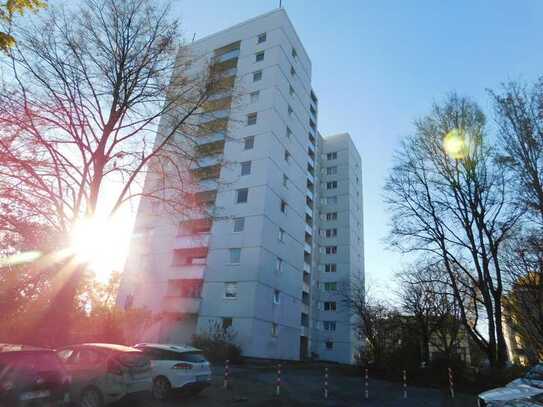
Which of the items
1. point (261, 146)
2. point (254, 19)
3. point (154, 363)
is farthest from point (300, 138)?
point (154, 363)

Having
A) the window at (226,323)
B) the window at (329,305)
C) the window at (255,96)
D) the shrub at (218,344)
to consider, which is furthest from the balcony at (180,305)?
the window at (329,305)

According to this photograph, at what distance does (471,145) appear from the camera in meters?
Result: 17.4

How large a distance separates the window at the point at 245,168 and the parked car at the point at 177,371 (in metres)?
21.1

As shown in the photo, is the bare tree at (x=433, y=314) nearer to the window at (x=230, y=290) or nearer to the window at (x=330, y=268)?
the window at (x=230, y=290)

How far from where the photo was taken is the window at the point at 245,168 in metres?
30.1

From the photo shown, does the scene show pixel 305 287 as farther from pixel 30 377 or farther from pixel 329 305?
pixel 30 377

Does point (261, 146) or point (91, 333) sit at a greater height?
point (261, 146)

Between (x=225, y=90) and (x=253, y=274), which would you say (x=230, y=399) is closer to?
(x=225, y=90)

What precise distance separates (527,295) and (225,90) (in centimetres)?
1419

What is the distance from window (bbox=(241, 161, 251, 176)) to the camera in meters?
30.1

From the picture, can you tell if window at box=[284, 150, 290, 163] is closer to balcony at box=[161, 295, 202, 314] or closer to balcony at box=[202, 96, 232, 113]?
balcony at box=[161, 295, 202, 314]

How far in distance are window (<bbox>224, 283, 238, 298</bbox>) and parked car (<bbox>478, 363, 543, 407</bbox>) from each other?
19.6 metres

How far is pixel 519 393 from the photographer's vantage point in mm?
6855

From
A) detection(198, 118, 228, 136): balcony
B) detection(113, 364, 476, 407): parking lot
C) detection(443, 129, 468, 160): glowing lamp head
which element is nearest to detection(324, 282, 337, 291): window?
detection(113, 364, 476, 407): parking lot
